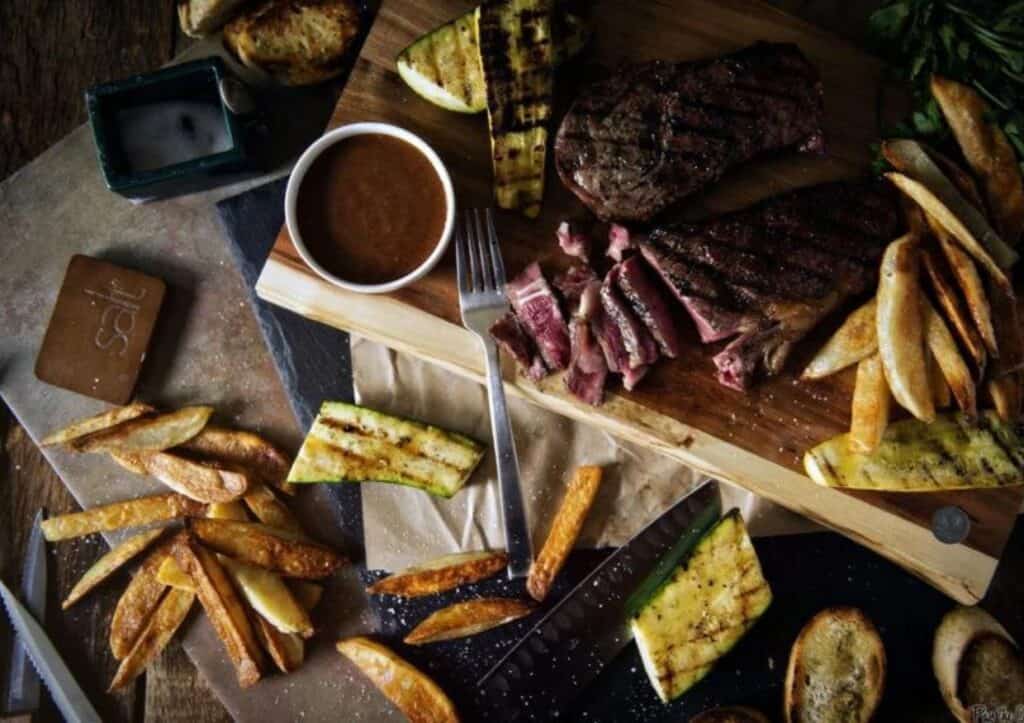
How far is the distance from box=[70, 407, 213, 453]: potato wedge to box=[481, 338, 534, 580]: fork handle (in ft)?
4.74

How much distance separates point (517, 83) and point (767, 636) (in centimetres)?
281

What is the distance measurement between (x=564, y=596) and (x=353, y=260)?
187 cm

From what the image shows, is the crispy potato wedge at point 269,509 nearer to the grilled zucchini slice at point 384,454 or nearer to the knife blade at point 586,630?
the grilled zucchini slice at point 384,454

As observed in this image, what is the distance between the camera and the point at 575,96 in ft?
14.2

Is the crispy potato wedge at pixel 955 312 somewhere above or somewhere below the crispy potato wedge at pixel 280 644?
above

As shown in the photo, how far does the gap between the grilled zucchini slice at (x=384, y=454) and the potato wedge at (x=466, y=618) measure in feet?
1.76

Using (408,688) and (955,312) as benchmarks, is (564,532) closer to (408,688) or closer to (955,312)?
(408,688)

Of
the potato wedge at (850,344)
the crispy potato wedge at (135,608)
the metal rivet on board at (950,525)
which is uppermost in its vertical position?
the potato wedge at (850,344)

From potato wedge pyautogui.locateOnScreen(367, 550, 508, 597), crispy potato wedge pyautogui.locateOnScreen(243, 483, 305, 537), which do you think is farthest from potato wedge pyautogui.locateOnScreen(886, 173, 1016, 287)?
crispy potato wedge pyautogui.locateOnScreen(243, 483, 305, 537)

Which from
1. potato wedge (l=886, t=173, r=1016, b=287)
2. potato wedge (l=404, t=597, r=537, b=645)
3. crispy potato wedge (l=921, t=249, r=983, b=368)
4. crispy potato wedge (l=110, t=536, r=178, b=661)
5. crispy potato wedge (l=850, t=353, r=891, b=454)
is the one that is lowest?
crispy potato wedge (l=110, t=536, r=178, b=661)

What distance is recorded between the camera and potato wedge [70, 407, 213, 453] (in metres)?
4.52

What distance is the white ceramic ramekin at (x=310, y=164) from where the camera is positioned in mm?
3982

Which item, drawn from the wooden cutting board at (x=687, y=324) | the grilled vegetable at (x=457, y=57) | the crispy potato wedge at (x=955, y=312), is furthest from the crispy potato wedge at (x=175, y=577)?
the crispy potato wedge at (x=955, y=312)

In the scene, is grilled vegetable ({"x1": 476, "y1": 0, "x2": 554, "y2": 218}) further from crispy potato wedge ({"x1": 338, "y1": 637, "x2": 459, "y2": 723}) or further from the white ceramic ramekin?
crispy potato wedge ({"x1": 338, "y1": 637, "x2": 459, "y2": 723})
